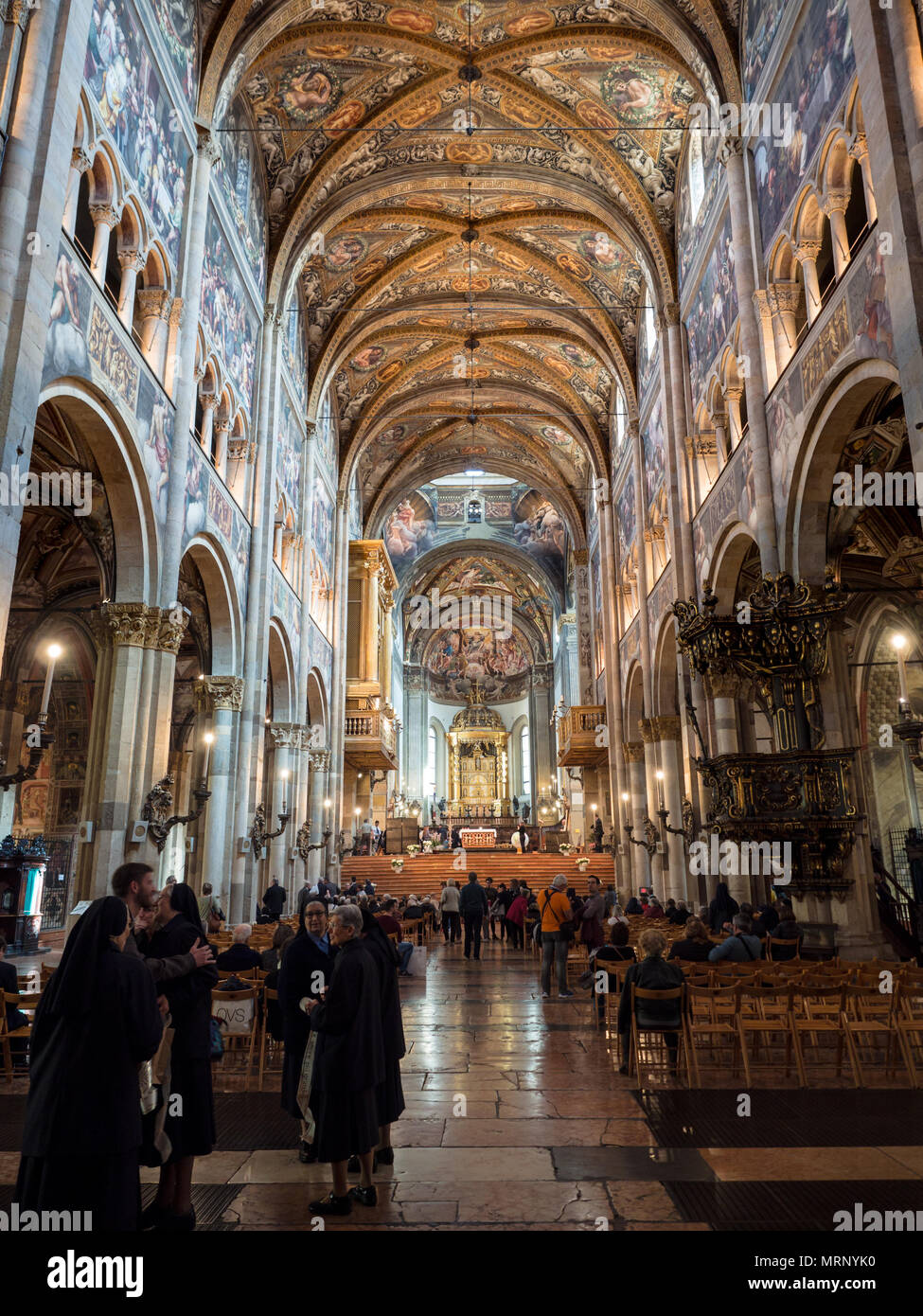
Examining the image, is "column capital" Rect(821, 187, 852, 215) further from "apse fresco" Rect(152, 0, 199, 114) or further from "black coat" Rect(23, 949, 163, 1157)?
"black coat" Rect(23, 949, 163, 1157)

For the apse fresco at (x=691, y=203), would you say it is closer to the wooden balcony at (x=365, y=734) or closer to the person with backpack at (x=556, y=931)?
the person with backpack at (x=556, y=931)

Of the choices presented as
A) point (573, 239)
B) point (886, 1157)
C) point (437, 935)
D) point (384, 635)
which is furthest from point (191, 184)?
point (384, 635)

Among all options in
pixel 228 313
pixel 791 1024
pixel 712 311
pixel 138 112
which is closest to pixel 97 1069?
pixel 791 1024

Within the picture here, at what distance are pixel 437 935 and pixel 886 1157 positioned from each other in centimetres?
1869

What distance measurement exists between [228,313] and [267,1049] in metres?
13.9

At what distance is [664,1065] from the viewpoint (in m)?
7.65

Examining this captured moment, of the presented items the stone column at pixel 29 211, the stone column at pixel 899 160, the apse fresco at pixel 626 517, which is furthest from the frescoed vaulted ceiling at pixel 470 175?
the stone column at pixel 899 160

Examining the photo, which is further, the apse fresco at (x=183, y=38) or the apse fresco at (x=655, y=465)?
the apse fresco at (x=655, y=465)

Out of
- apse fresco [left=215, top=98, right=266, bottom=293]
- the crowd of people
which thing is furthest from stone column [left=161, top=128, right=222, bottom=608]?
the crowd of people

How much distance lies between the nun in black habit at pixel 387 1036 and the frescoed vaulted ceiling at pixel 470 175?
14.6 m

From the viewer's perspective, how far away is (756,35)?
14.3 metres

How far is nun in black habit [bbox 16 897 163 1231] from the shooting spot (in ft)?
10.4

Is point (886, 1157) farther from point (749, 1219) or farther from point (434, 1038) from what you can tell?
point (434, 1038)

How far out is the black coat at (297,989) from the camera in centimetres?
522
